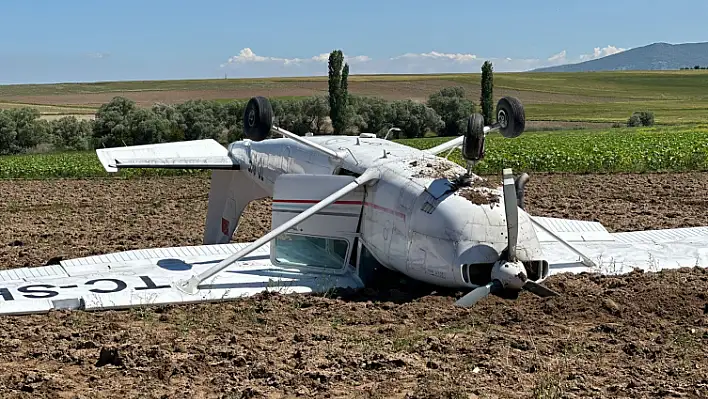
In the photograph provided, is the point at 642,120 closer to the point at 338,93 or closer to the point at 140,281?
the point at 338,93

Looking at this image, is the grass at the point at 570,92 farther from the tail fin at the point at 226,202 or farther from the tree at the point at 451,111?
the tail fin at the point at 226,202

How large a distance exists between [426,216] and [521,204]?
83.2 inches

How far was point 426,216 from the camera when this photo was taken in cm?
1003

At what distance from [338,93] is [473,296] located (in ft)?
158

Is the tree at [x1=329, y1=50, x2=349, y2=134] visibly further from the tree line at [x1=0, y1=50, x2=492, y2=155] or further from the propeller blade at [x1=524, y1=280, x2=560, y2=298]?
the propeller blade at [x1=524, y1=280, x2=560, y2=298]

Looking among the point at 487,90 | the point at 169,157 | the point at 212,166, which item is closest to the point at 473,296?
the point at 212,166

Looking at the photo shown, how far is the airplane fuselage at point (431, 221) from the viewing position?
9.78 m

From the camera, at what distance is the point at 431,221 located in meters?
9.96

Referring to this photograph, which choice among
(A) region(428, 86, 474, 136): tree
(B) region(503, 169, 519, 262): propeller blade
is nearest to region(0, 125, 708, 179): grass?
(B) region(503, 169, 519, 262): propeller blade

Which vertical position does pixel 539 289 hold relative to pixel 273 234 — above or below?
below

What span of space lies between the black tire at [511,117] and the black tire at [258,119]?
3.09 m

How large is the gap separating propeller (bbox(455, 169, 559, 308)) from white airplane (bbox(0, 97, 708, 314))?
14mm

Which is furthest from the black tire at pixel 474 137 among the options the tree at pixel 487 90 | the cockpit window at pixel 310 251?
the tree at pixel 487 90

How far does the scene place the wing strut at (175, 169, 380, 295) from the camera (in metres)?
10.2
